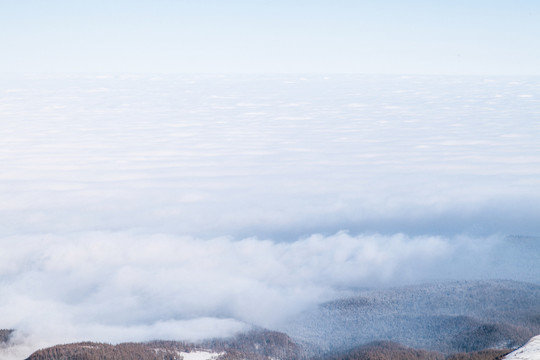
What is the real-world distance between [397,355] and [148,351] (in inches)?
3155

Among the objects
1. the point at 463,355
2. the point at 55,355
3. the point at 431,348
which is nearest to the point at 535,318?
the point at 431,348

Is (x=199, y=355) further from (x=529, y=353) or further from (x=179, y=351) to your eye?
(x=529, y=353)

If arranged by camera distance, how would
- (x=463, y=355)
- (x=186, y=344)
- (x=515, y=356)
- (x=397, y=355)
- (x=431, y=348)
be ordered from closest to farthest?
1. (x=515, y=356)
2. (x=463, y=355)
3. (x=397, y=355)
4. (x=431, y=348)
5. (x=186, y=344)

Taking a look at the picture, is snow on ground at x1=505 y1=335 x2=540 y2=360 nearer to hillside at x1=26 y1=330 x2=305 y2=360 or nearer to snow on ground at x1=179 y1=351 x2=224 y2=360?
hillside at x1=26 y1=330 x2=305 y2=360

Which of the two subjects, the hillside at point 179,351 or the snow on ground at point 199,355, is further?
the snow on ground at point 199,355

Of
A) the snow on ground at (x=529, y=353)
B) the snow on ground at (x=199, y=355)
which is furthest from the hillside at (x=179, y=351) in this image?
the snow on ground at (x=529, y=353)

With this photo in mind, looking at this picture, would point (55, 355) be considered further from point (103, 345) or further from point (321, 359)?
point (321, 359)

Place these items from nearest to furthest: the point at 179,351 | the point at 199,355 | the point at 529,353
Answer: the point at 529,353 < the point at 179,351 < the point at 199,355

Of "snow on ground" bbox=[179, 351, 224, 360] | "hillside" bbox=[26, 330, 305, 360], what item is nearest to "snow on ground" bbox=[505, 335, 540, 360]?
"hillside" bbox=[26, 330, 305, 360]

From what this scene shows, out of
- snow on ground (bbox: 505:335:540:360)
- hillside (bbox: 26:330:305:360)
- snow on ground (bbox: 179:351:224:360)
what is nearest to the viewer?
snow on ground (bbox: 505:335:540:360)

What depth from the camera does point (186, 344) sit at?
19325 cm

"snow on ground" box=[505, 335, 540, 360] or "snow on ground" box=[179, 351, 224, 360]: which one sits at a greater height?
"snow on ground" box=[505, 335, 540, 360]

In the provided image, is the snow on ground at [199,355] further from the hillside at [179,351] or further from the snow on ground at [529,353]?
the snow on ground at [529,353]

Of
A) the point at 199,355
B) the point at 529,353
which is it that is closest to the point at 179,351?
the point at 199,355
